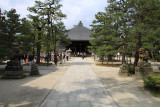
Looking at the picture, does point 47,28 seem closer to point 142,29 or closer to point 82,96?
point 142,29

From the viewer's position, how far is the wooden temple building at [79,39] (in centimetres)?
3949

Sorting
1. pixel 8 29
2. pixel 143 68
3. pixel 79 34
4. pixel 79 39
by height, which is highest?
pixel 79 34

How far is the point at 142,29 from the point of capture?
417 inches

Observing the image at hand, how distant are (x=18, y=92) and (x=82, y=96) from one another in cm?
274

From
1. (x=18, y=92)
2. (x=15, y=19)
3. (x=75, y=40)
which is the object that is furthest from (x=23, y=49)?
(x=75, y=40)

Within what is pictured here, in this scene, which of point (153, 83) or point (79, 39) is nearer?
point (153, 83)

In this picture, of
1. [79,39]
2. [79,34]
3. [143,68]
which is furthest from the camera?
[79,34]

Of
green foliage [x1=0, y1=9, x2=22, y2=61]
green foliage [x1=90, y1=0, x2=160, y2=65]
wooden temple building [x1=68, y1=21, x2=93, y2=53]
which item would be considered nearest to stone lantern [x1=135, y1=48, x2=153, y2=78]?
green foliage [x1=90, y1=0, x2=160, y2=65]

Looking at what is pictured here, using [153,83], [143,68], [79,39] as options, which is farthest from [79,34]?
[153,83]

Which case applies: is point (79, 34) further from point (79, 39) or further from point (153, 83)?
point (153, 83)

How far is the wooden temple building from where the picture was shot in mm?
39487

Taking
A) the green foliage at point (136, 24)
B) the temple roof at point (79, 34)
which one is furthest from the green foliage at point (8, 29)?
the temple roof at point (79, 34)

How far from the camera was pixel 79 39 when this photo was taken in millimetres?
38906

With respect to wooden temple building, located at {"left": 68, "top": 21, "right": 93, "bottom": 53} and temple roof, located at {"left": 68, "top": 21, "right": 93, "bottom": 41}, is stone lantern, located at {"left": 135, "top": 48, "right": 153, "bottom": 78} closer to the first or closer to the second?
wooden temple building, located at {"left": 68, "top": 21, "right": 93, "bottom": 53}
